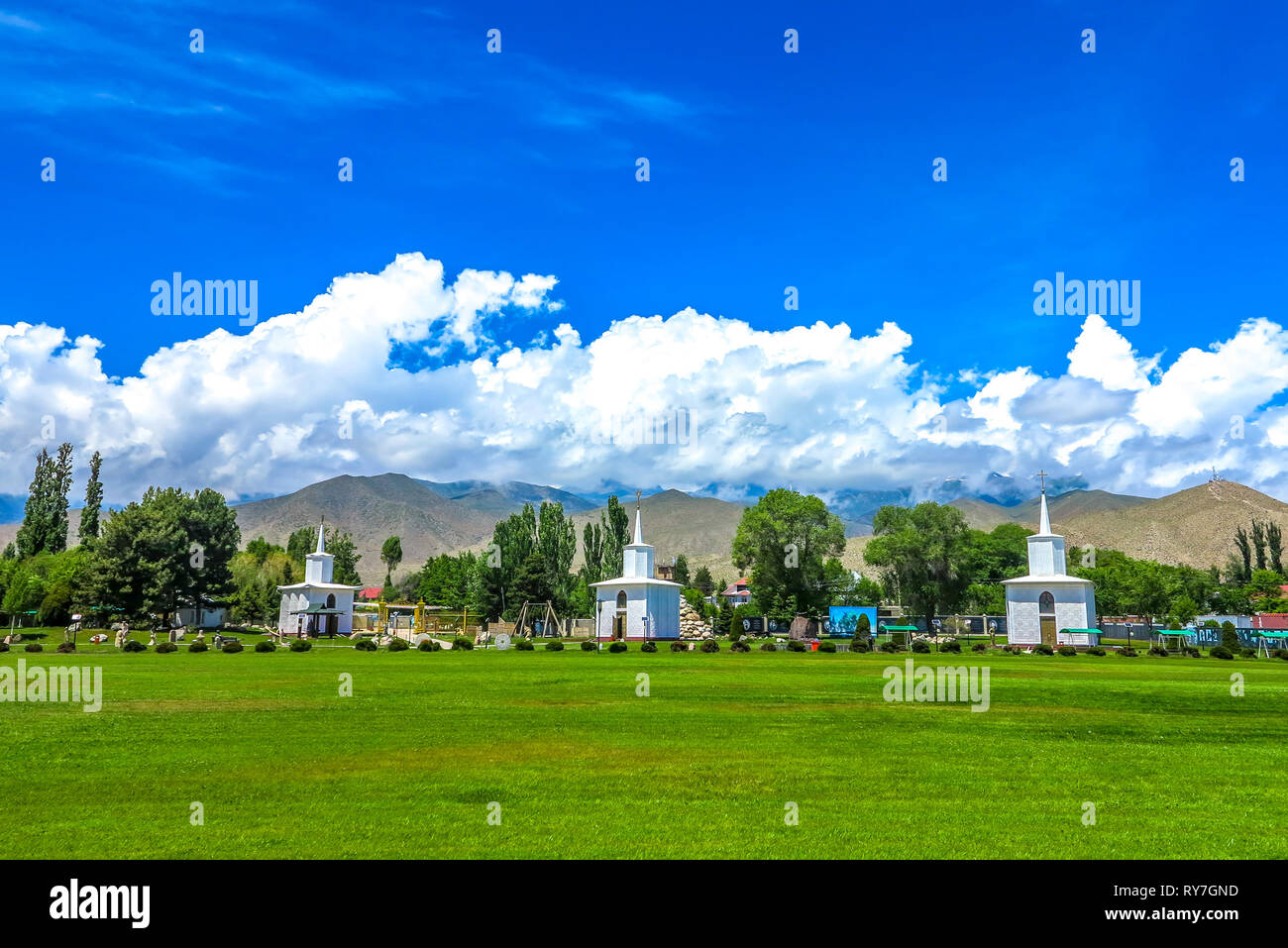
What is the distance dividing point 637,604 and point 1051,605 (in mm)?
26245

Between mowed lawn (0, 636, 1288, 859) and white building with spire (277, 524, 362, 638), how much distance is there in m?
45.2

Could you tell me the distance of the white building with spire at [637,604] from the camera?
57438 millimetres

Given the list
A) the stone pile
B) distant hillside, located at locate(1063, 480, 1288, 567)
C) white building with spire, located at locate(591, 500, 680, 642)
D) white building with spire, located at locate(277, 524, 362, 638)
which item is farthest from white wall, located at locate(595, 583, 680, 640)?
distant hillside, located at locate(1063, 480, 1288, 567)

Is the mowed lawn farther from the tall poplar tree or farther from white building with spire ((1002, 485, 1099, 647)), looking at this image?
the tall poplar tree

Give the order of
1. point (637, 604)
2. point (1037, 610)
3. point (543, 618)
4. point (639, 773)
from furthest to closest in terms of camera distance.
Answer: point (543, 618)
point (637, 604)
point (1037, 610)
point (639, 773)

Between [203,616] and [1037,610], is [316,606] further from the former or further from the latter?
[1037,610]

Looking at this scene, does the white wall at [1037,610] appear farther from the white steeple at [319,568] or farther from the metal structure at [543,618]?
the white steeple at [319,568]

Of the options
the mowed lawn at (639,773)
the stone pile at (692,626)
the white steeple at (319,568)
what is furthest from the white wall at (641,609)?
the mowed lawn at (639,773)

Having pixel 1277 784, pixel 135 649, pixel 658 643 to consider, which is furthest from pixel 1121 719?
pixel 135 649

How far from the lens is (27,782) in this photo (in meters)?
11.5

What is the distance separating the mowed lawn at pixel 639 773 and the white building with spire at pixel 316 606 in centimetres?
4521

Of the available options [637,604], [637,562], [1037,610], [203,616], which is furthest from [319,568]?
[1037,610]

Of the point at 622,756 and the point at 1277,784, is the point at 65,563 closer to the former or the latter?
the point at 622,756

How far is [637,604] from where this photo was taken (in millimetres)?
57656
